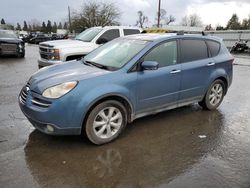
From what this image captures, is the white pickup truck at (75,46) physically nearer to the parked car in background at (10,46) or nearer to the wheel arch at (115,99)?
the wheel arch at (115,99)

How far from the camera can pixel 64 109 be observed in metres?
3.91

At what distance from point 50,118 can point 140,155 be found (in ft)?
4.70

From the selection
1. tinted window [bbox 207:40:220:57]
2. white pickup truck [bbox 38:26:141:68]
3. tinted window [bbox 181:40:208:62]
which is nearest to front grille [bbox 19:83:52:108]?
tinted window [bbox 181:40:208:62]

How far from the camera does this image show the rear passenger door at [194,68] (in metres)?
5.39

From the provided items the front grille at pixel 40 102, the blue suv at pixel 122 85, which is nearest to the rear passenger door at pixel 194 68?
the blue suv at pixel 122 85

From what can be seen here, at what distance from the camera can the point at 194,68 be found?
5492 millimetres

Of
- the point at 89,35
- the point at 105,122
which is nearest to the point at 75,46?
the point at 89,35

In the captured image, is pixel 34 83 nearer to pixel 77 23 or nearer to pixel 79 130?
pixel 79 130

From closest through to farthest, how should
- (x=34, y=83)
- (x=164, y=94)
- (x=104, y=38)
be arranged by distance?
(x=34, y=83) < (x=164, y=94) < (x=104, y=38)

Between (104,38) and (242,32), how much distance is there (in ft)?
80.5

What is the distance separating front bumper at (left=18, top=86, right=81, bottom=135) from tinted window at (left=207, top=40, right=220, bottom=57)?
3562 mm

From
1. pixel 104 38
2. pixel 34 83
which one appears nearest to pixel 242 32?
pixel 104 38

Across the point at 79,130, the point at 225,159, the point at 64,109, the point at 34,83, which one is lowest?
the point at 225,159

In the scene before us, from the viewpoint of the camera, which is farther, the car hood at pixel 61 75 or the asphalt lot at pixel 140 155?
the car hood at pixel 61 75
